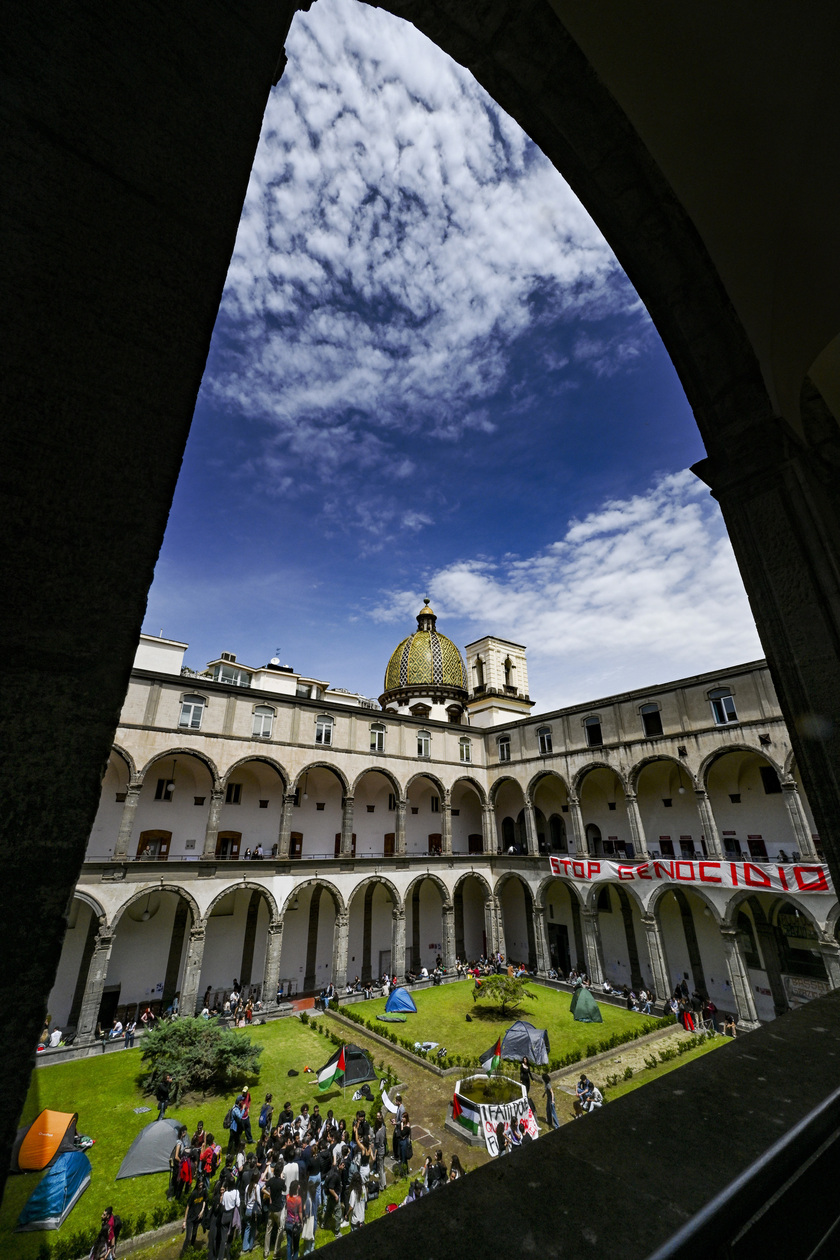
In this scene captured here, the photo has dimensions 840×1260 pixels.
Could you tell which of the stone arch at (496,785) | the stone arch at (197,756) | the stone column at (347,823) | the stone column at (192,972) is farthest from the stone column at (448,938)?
the stone arch at (197,756)

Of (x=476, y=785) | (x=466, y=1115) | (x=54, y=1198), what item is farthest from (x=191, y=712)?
(x=466, y=1115)

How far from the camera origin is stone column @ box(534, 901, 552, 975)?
2520cm

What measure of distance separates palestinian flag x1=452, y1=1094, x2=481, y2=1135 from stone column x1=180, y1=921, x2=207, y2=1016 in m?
10.8

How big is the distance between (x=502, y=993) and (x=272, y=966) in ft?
28.1

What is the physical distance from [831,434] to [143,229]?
20.3ft

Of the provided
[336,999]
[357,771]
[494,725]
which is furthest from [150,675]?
[494,725]

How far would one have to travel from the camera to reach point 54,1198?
28.9 feet

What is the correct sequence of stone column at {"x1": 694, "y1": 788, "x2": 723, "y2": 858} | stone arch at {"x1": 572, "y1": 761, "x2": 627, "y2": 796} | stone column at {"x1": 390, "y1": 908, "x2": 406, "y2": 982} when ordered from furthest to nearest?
1. stone arch at {"x1": 572, "y1": 761, "x2": 627, "y2": 796}
2. stone column at {"x1": 390, "y1": 908, "x2": 406, "y2": 982}
3. stone column at {"x1": 694, "y1": 788, "x2": 723, "y2": 858}

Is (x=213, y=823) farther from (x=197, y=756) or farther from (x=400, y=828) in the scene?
(x=400, y=828)

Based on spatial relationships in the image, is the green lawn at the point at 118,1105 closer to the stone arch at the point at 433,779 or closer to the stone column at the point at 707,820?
the stone arch at the point at 433,779

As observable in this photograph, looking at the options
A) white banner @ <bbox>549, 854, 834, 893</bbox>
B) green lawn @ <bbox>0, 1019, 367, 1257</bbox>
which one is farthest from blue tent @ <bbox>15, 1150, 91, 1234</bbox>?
white banner @ <bbox>549, 854, 834, 893</bbox>

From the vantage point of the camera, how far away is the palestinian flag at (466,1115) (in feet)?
36.9

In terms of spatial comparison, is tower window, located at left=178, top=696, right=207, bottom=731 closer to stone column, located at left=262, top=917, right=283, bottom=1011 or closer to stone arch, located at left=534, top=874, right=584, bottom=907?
stone column, located at left=262, top=917, right=283, bottom=1011

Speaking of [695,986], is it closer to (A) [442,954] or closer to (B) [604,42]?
(A) [442,954]
